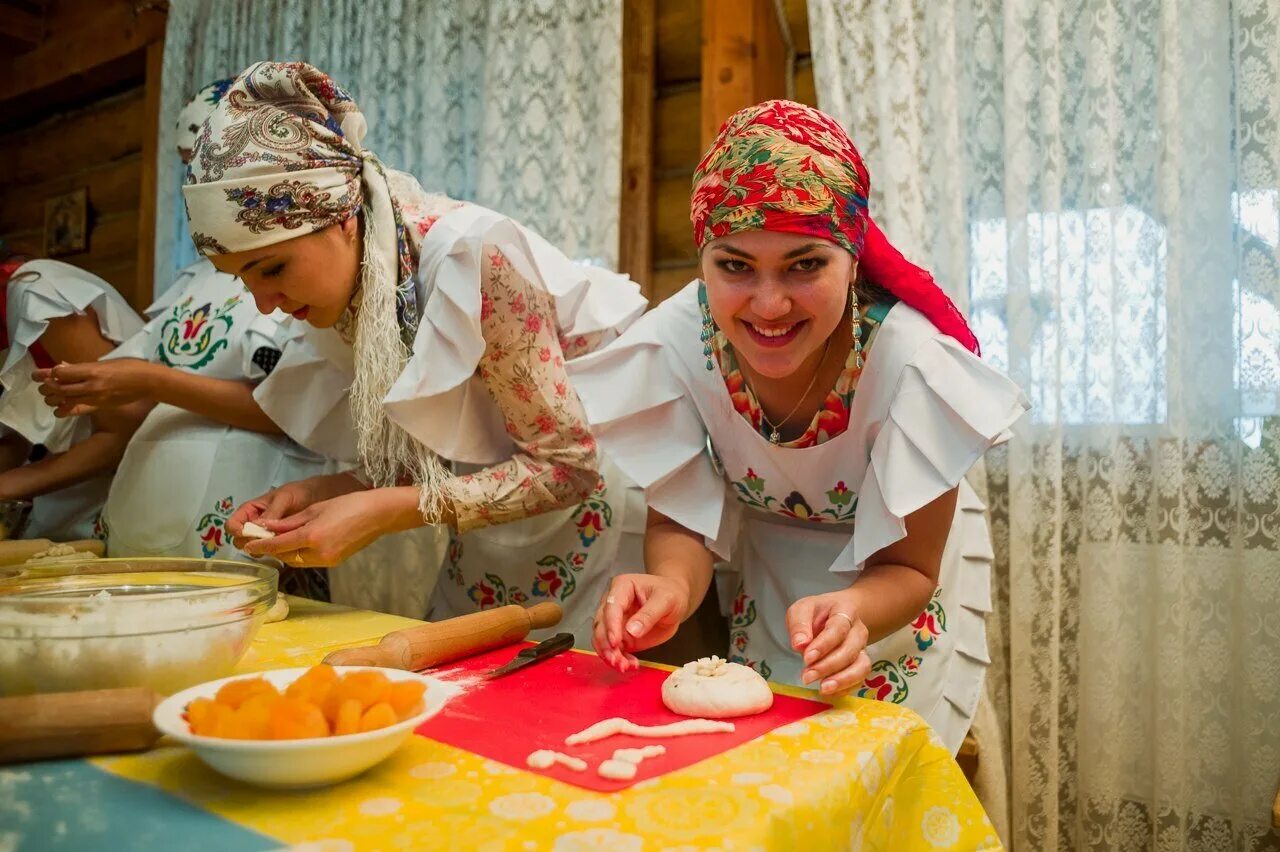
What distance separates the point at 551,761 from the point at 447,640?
0.33 metres

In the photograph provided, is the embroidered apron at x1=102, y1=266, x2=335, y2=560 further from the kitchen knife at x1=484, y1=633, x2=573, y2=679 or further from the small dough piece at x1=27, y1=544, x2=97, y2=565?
the kitchen knife at x1=484, y1=633, x2=573, y2=679

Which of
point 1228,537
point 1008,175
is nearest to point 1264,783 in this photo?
point 1228,537

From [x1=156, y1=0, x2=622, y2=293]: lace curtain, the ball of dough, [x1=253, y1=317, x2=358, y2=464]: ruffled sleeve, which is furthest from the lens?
[x1=156, y1=0, x2=622, y2=293]: lace curtain

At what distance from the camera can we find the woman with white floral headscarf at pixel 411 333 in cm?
138

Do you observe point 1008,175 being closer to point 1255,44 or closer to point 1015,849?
point 1255,44

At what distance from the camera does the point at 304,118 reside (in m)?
1.43

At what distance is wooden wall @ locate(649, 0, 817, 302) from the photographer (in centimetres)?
258

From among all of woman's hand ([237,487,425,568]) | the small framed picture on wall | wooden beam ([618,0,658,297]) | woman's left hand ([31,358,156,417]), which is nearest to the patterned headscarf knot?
woman's left hand ([31,358,156,417])

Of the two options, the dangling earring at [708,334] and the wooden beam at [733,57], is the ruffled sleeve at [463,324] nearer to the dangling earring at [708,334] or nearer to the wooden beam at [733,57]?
the dangling earring at [708,334]

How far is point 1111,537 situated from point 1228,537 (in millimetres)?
200

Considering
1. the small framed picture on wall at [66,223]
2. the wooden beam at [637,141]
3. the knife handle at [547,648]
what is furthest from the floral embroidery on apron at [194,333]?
the small framed picture on wall at [66,223]

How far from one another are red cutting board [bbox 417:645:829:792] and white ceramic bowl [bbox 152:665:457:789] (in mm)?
115

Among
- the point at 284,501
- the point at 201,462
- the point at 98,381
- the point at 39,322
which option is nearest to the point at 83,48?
the point at 39,322

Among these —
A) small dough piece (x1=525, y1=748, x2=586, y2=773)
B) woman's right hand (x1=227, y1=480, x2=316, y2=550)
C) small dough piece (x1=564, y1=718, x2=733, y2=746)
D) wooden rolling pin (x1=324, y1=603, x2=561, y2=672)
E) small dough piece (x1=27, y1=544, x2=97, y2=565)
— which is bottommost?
small dough piece (x1=525, y1=748, x2=586, y2=773)
